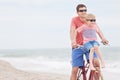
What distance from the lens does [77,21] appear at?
28.5ft

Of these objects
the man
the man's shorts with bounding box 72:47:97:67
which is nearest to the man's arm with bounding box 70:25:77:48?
the man

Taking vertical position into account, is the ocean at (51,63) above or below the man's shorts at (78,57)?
above

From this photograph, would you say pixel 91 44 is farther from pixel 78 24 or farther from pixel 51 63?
pixel 51 63

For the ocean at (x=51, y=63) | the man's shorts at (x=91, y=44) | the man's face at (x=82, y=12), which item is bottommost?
the man's shorts at (x=91, y=44)

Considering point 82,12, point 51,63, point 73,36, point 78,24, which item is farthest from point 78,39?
point 51,63

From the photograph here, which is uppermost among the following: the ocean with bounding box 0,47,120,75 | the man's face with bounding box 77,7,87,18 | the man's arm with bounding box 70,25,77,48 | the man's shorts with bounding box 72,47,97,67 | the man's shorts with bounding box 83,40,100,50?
the ocean with bounding box 0,47,120,75

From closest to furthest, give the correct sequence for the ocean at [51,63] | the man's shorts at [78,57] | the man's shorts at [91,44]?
the man's shorts at [91,44]
the man's shorts at [78,57]
the ocean at [51,63]

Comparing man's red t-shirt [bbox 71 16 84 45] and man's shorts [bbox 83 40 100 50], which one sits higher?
man's red t-shirt [bbox 71 16 84 45]

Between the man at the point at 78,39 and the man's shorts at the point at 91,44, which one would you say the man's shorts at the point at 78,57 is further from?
the man's shorts at the point at 91,44

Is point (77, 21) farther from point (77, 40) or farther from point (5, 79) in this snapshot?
point (5, 79)

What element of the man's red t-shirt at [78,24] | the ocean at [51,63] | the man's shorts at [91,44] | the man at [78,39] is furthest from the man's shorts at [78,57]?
the ocean at [51,63]

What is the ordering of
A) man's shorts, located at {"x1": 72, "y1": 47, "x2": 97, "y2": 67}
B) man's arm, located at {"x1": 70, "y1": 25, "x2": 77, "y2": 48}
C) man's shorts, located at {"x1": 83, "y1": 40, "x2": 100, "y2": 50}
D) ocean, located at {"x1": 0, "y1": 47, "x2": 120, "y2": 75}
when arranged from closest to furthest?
1. man's shorts, located at {"x1": 83, "y1": 40, "x2": 100, "y2": 50}
2. man's arm, located at {"x1": 70, "y1": 25, "x2": 77, "y2": 48}
3. man's shorts, located at {"x1": 72, "y1": 47, "x2": 97, "y2": 67}
4. ocean, located at {"x1": 0, "y1": 47, "x2": 120, "y2": 75}

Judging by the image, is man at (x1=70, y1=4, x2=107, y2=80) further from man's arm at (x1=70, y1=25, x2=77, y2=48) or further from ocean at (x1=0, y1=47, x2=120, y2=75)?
ocean at (x1=0, y1=47, x2=120, y2=75)

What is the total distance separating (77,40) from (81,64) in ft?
1.44
